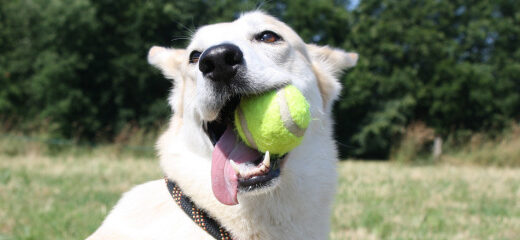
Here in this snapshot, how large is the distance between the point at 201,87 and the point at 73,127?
14955mm

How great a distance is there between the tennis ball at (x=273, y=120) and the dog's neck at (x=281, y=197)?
0.79 feet

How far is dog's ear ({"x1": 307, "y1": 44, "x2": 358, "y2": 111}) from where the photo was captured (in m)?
2.64

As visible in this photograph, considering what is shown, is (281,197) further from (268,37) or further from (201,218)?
(268,37)

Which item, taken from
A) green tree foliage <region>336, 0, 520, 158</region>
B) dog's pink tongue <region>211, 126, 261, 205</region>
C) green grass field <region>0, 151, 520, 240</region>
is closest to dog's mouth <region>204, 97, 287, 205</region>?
dog's pink tongue <region>211, 126, 261, 205</region>

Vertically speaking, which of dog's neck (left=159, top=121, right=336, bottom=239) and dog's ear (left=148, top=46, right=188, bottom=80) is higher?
dog's ear (left=148, top=46, right=188, bottom=80)

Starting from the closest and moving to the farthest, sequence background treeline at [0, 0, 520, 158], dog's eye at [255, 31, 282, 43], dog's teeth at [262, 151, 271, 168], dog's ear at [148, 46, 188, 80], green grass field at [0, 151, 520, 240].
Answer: dog's teeth at [262, 151, 271, 168]
dog's eye at [255, 31, 282, 43]
dog's ear at [148, 46, 188, 80]
green grass field at [0, 151, 520, 240]
background treeline at [0, 0, 520, 158]

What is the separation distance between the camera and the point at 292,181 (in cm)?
212

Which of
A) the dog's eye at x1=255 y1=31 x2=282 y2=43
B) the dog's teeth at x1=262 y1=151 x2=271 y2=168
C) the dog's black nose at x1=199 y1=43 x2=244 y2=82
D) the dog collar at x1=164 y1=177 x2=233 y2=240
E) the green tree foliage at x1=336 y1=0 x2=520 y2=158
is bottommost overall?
the green tree foliage at x1=336 y1=0 x2=520 y2=158

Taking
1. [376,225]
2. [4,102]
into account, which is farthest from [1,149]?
[376,225]

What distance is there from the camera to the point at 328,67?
287 cm

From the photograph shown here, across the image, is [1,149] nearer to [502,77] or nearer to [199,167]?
[199,167]

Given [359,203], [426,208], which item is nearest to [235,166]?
[359,203]

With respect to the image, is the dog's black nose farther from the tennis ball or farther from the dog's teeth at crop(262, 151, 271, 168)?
the dog's teeth at crop(262, 151, 271, 168)

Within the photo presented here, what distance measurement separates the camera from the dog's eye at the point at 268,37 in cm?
237
